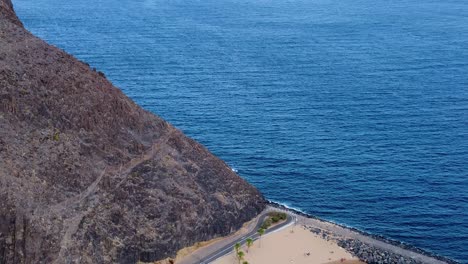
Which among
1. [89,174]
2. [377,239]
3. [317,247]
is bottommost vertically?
[317,247]

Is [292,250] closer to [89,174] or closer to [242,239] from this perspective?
[242,239]

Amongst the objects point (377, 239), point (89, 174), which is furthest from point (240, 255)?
point (377, 239)

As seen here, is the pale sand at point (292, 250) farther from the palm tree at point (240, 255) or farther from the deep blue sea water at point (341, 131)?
the deep blue sea water at point (341, 131)

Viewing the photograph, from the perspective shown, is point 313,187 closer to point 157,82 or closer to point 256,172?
point 256,172

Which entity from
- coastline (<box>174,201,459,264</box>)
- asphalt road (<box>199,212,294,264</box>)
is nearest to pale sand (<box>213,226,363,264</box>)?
coastline (<box>174,201,459,264</box>)

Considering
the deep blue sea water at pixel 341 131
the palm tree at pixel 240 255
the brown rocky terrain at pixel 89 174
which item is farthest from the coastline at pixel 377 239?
the palm tree at pixel 240 255

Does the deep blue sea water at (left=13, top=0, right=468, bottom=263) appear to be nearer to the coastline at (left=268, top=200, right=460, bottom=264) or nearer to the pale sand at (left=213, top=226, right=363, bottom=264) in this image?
the coastline at (left=268, top=200, right=460, bottom=264)
